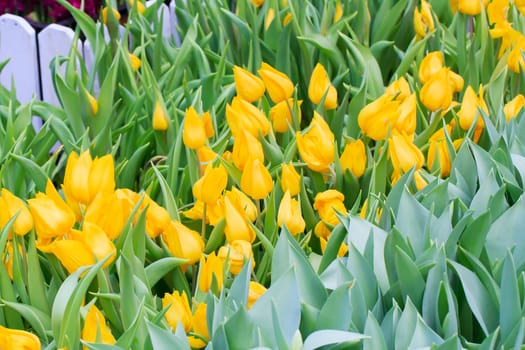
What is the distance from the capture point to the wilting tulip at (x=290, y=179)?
1438mm

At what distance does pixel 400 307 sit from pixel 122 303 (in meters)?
0.35

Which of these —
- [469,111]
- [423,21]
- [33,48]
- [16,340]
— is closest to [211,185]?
[16,340]

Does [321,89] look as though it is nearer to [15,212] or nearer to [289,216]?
[289,216]

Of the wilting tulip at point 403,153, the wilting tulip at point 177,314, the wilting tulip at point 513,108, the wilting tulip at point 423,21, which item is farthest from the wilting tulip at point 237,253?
the wilting tulip at point 423,21

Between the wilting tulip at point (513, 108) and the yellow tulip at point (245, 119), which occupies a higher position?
the yellow tulip at point (245, 119)

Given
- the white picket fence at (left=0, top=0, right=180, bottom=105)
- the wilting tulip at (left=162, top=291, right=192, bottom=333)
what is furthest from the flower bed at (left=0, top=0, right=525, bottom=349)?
the white picket fence at (left=0, top=0, right=180, bottom=105)

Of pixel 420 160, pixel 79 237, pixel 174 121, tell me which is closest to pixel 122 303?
pixel 79 237

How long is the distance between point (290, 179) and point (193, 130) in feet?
0.57

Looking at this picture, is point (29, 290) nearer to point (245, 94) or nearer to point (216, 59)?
point (245, 94)

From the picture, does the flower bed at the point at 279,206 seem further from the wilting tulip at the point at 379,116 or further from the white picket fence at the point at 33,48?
the white picket fence at the point at 33,48

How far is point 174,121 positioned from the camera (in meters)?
1.79

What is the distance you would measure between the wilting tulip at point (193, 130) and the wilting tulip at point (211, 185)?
0.14 meters

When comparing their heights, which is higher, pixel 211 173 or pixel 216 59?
pixel 211 173

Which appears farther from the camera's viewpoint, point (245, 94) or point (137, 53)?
point (137, 53)
